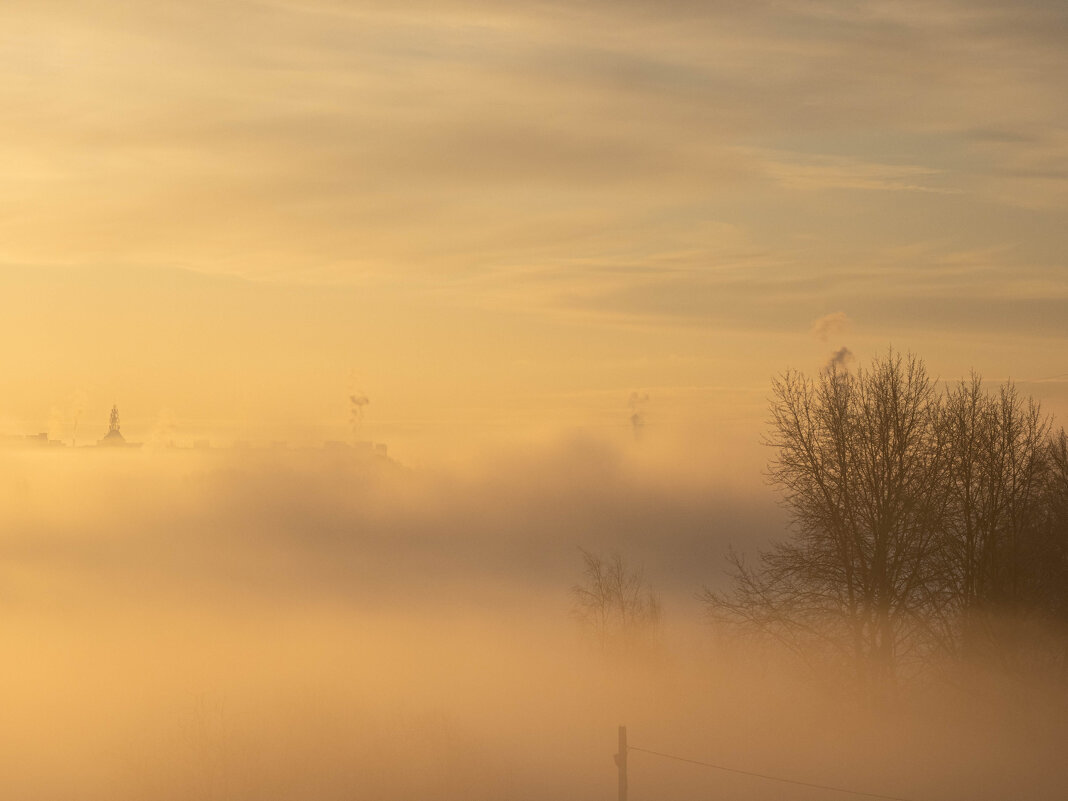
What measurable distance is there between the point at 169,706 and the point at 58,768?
31.0m

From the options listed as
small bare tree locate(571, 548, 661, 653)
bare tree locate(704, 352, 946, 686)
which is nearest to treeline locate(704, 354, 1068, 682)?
bare tree locate(704, 352, 946, 686)

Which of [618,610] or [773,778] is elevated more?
[618,610]

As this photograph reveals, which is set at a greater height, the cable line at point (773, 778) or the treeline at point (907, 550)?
the treeline at point (907, 550)

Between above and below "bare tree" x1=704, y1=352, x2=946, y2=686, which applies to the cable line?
below

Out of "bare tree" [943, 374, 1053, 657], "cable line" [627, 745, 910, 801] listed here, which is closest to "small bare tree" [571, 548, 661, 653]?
"cable line" [627, 745, 910, 801]

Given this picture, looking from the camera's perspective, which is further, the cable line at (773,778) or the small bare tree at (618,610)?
the small bare tree at (618,610)

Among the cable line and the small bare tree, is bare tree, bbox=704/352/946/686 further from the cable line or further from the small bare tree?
the small bare tree

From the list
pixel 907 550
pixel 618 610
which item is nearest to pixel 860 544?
pixel 907 550

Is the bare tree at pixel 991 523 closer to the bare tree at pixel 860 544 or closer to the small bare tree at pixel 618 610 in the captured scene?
the bare tree at pixel 860 544

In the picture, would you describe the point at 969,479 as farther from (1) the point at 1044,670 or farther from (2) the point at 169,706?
(2) the point at 169,706

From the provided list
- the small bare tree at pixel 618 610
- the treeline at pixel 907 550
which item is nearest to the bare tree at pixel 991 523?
the treeline at pixel 907 550

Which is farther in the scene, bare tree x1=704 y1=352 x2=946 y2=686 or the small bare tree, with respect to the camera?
the small bare tree

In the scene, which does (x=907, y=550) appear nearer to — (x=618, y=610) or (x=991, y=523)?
(x=991, y=523)

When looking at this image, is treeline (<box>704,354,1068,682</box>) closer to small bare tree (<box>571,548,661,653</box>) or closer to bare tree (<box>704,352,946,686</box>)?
bare tree (<box>704,352,946,686</box>)
